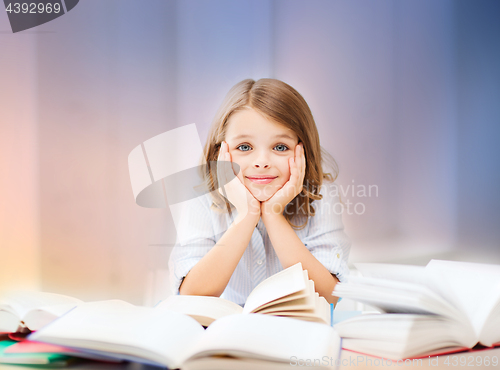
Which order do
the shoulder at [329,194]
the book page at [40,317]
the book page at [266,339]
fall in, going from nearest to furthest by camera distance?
the book page at [266,339] < the book page at [40,317] < the shoulder at [329,194]

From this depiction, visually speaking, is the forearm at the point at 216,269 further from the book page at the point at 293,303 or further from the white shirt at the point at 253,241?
the book page at the point at 293,303

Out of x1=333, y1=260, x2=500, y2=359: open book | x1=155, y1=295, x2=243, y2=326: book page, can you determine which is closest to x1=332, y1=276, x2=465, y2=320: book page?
x1=333, y1=260, x2=500, y2=359: open book

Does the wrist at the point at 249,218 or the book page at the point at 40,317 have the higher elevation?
the wrist at the point at 249,218

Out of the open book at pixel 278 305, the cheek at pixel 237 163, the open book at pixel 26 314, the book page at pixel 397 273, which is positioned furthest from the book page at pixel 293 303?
the cheek at pixel 237 163

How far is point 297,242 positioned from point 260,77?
0.43 metres

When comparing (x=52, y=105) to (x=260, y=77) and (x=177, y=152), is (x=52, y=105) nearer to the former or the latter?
(x=177, y=152)

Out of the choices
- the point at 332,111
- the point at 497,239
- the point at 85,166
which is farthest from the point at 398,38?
the point at 85,166

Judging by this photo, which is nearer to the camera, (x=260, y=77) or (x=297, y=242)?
(x=297, y=242)

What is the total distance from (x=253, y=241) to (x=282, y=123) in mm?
292

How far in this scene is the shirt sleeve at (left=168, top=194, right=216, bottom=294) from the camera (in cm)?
74

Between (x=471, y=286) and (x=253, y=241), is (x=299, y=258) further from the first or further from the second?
(x=471, y=286)

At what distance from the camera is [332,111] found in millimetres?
900

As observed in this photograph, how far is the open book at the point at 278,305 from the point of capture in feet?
1.52

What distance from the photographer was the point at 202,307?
1.68 feet
